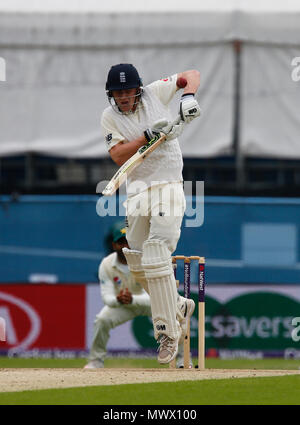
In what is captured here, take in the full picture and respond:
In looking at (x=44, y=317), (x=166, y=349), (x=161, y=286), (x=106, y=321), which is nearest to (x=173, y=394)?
(x=166, y=349)

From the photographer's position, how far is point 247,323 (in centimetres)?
1138

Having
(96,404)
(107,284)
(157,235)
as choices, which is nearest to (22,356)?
(107,284)

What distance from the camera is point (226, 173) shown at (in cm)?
1514

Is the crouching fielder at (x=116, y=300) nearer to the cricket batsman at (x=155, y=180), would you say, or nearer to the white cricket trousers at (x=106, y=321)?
the white cricket trousers at (x=106, y=321)

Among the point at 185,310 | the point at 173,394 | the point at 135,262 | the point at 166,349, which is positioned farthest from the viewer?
the point at 185,310

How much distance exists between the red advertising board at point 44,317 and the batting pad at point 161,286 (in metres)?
4.65

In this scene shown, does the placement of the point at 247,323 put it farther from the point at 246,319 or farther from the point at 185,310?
the point at 185,310

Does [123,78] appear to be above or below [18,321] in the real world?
above

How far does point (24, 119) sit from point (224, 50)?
126 inches

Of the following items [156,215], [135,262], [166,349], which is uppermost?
[156,215]

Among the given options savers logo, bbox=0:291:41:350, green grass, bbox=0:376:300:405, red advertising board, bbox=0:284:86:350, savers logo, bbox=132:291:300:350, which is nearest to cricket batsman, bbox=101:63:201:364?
green grass, bbox=0:376:300:405

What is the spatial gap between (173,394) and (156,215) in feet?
4.99

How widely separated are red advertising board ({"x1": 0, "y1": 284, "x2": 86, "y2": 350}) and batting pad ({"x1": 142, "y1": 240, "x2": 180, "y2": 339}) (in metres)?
4.65
